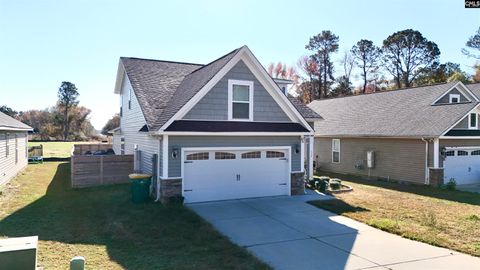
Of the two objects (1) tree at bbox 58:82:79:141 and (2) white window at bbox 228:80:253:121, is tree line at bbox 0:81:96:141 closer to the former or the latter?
(1) tree at bbox 58:82:79:141

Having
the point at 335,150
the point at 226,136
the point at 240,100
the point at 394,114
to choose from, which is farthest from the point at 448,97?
the point at 226,136

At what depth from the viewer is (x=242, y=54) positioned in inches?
527

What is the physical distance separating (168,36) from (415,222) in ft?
44.0

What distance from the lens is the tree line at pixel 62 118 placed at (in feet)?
226

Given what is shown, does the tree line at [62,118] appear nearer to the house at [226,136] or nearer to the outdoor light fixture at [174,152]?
the house at [226,136]

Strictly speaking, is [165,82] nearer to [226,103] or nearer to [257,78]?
[226,103]

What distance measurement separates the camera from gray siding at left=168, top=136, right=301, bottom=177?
1253cm

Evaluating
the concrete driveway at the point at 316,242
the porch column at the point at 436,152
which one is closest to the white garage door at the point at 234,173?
the concrete driveway at the point at 316,242

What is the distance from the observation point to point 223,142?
13.4 meters

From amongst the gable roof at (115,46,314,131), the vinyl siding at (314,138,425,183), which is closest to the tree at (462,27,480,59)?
the vinyl siding at (314,138,425,183)

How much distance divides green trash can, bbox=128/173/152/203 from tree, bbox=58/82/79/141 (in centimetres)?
6280

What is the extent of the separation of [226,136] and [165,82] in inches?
211

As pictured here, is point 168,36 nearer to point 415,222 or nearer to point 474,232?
point 415,222

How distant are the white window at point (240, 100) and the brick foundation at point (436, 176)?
10321 millimetres
